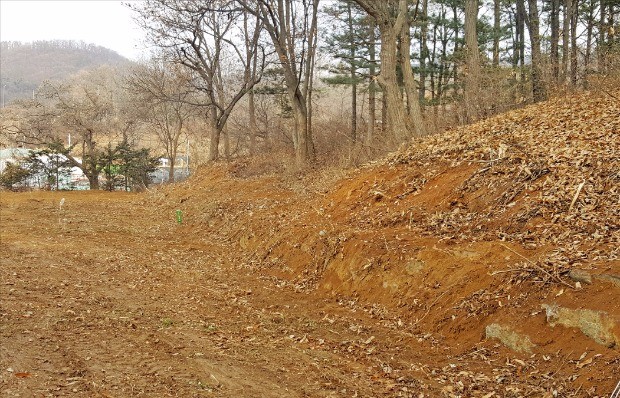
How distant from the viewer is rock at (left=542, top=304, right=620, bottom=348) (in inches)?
186

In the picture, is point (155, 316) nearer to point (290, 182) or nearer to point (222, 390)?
point (222, 390)

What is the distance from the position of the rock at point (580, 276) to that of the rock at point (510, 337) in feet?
2.63

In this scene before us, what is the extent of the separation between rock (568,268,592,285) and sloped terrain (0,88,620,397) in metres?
0.02

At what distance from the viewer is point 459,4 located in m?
24.6

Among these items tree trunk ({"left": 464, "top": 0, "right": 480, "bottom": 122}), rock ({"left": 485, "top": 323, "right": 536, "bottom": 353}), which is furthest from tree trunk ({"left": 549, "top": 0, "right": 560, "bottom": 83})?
rock ({"left": 485, "top": 323, "right": 536, "bottom": 353})

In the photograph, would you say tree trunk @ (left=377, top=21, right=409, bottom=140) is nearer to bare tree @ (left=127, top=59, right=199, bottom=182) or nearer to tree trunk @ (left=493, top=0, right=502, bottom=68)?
tree trunk @ (left=493, top=0, right=502, bottom=68)

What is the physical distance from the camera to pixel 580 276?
536cm

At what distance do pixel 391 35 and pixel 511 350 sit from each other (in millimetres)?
10454

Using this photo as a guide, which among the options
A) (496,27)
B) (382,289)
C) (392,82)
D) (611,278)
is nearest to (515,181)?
(382,289)

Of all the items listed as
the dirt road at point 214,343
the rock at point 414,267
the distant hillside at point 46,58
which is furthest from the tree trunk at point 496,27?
the distant hillside at point 46,58

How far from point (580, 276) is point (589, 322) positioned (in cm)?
58

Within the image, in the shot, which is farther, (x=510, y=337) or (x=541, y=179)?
(x=541, y=179)

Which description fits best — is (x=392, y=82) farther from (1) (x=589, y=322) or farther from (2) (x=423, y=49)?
(2) (x=423, y=49)

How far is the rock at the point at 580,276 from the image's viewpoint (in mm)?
5281
